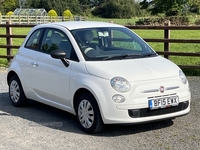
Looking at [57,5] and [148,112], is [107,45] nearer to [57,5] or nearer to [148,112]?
[148,112]

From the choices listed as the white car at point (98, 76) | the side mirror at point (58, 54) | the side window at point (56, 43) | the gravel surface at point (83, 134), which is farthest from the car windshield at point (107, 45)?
the gravel surface at point (83, 134)

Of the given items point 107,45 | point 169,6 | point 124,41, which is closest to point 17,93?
point 107,45

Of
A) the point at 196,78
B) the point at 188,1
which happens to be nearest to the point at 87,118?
the point at 196,78

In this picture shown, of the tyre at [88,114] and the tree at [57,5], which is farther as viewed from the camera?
the tree at [57,5]

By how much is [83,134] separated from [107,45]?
5.26ft

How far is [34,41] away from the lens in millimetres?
7227

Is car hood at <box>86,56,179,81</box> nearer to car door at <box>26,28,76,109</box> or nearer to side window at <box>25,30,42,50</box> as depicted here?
car door at <box>26,28,76,109</box>

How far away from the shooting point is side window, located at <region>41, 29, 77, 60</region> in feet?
20.5

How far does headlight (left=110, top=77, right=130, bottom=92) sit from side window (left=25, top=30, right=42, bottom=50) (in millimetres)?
2156

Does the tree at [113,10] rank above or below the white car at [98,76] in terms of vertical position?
above

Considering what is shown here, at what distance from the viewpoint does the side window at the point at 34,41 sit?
7.12m

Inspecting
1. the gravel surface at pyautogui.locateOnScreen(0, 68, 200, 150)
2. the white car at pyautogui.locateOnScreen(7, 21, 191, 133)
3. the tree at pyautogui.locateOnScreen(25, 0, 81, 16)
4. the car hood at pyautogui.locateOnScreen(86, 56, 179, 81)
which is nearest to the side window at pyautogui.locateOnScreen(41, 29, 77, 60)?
the white car at pyautogui.locateOnScreen(7, 21, 191, 133)

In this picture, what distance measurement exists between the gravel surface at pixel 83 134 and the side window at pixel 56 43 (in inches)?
44.8

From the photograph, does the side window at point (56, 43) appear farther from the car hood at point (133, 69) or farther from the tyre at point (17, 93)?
the tyre at point (17, 93)
